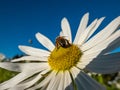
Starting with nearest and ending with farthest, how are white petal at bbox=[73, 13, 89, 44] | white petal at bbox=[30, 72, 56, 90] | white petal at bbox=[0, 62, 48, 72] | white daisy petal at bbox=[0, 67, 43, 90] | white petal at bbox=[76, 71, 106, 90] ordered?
white petal at bbox=[76, 71, 106, 90], white petal at bbox=[30, 72, 56, 90], white daisy petal at bbox=[0, 67, 43, 90], white petal at bbox=[0, 62, 48, 72], white petal at bbox=[73, 13, 89, 44]

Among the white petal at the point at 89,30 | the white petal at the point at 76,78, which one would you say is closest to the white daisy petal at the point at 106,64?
the white petal at the point at 76,78

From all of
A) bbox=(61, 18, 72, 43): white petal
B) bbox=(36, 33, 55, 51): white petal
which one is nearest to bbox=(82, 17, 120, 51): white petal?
bbox=(61, 18, 72, 43): white petal

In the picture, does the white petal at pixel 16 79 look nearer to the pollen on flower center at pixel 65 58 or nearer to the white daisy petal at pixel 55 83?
the pollen on flower center at pixel 65 58

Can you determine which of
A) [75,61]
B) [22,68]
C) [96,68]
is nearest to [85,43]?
[75,61]

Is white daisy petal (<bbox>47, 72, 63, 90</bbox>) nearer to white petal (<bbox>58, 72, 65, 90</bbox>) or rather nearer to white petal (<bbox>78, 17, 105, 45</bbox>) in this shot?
white petal (<bbox>58, 72, 65, 90</bbox>)

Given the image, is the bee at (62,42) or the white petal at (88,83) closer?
the white petal at (88,83)

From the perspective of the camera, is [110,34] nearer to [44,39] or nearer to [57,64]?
[57,64]
